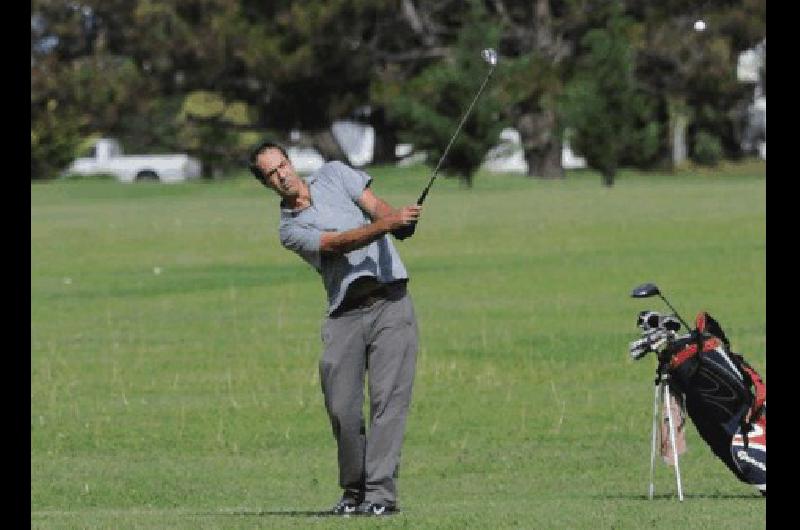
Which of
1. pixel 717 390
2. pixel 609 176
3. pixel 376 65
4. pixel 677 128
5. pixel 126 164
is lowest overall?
pixel 717 390

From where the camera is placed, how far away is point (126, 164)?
406ft

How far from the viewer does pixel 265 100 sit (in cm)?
9450

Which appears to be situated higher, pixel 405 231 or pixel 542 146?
pixel 542 146

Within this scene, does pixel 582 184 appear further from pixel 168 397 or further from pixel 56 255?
pixel 168 397

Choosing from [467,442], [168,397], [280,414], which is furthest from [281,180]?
[168,397]

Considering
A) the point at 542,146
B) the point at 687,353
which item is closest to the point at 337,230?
the point at 687,353

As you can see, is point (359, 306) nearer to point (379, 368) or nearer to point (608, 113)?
point (379, 368)

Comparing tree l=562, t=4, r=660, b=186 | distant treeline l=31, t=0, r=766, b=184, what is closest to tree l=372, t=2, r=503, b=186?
distant treeline l=31, t=0, r=766, b=184

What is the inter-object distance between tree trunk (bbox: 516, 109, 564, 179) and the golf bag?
77029 mm

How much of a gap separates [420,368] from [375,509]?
45.9 feet

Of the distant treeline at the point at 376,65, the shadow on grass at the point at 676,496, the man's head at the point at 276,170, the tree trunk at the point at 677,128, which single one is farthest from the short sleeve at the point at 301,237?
the tree trunk at the point at 677,128
